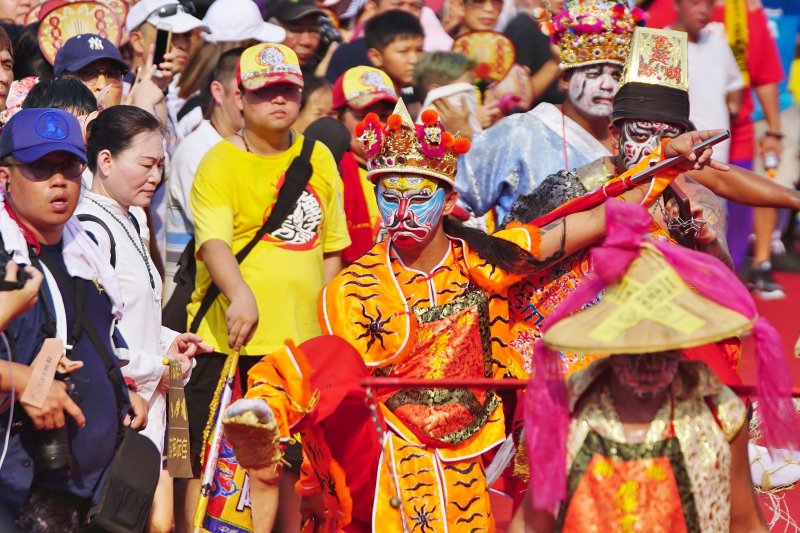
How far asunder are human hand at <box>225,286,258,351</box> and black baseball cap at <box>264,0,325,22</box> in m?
3.34

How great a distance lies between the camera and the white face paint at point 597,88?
23.6 feet

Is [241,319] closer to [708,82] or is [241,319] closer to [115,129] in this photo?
[115,129]

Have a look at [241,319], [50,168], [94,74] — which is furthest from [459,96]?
[50,168]

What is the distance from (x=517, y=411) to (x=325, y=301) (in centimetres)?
91

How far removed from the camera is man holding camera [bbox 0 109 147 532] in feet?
16.8

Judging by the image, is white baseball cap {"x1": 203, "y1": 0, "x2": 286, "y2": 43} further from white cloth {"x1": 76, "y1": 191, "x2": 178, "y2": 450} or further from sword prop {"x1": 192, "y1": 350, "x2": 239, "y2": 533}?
white cloth {"x1": 76, "y1": 191, "x2": 178, "y2": 450}

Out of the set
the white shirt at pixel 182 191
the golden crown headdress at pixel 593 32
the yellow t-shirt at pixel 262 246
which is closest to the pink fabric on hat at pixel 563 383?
the golden crown headdress at pixel 593 32

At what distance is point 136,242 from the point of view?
6281mm

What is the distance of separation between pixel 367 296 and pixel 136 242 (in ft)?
3.23

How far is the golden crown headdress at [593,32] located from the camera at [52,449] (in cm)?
309

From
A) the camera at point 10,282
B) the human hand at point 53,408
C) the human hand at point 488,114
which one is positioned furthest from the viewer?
the human hand at point 488,114

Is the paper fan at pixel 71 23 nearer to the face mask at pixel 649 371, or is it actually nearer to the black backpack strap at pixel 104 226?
the black backpack strap at pixel 104 226

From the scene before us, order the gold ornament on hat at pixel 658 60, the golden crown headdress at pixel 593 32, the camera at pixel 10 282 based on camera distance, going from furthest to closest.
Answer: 1. the golden crown headdress at pixel 593 32
2. the gold ornament on hat at pixel 658 60
3. the camera at pixel 10 282

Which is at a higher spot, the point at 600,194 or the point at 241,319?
the point at 600,194
